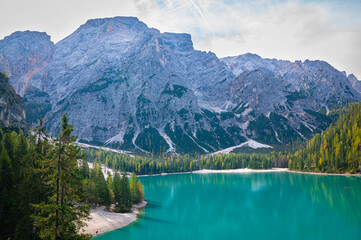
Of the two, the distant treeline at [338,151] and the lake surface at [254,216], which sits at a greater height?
the distant treeline at [338,151]

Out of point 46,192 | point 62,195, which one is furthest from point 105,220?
point 62,195

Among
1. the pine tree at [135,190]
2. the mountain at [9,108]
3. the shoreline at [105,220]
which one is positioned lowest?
the shoreline at [105,220]

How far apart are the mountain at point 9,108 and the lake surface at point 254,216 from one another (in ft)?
241

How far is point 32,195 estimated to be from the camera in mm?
25516

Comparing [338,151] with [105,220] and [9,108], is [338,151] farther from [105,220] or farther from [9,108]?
[9,108]

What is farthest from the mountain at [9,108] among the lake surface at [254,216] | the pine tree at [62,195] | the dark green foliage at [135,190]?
the pine tree at [62,195]

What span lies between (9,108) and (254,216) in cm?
11852

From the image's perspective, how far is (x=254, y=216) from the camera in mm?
72125

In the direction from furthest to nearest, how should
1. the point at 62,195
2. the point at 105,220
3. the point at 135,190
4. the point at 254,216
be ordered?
the point at 135,190 → the point at 254,216 → the point at 105,220 → the point at 62,195

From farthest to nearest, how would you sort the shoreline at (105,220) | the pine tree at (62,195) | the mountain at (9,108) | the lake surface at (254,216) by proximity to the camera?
the mountain at (9,108), the shoreline at (105,220), the lake surface at (254,216), the pine tree at (62,195)

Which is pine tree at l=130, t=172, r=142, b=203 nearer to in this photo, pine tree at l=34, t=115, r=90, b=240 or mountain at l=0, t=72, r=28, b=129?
pine tree at l=34, t=115, r=90, b=240

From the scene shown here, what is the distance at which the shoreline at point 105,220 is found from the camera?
56.2 m

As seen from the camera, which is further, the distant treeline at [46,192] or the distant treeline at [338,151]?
the distant treeline at [338,151]

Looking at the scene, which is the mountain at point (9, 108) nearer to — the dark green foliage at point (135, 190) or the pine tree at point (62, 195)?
the dark green foliage at point (135, 190)
